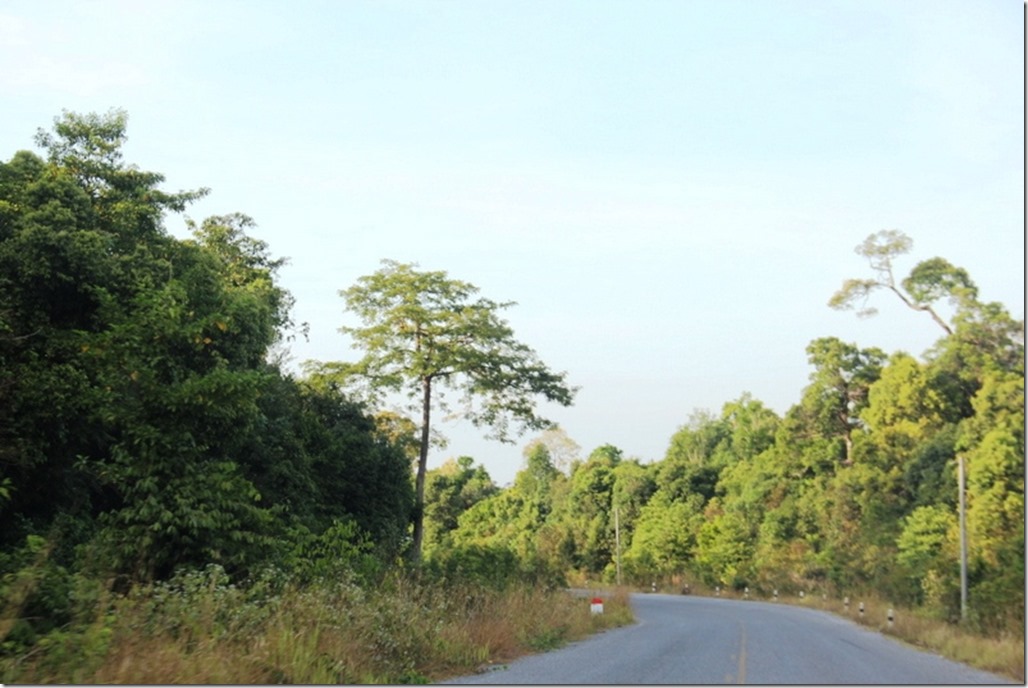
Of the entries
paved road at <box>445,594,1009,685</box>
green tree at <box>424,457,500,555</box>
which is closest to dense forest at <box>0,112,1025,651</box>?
paved road at <box>445,594,1009,685</box>

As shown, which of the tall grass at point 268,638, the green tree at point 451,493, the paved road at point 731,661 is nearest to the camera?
the tall grass at point 268,638

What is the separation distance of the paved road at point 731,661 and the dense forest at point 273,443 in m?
3.97

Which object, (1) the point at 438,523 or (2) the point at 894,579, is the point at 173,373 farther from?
(1) the point at 438,523

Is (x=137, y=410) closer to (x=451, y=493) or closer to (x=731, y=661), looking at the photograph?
(x=731, y=661)

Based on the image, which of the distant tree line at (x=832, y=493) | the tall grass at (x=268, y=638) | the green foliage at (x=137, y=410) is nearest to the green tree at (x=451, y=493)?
the distant tree line at (x=832, y=493)

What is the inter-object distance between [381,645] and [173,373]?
7.32 m

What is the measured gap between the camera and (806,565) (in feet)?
187

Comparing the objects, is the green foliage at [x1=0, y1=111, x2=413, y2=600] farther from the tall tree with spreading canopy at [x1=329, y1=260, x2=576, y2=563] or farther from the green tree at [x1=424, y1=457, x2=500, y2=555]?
the green tree at [x1=424, y1=457, x2=500, y2=555]

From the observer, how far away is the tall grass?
1034 cm

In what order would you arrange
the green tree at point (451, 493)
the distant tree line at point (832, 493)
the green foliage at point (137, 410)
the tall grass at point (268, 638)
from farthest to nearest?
the green tree at point (451, 493) < the distant tree line at point (832, 493) < the green foliage at point (137, 410) < the tall grass at point (268, 638)

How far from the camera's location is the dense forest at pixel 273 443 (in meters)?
17.1

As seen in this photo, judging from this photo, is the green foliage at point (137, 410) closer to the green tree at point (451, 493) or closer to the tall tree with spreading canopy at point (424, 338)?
the tall tree with spreading canopy at point (424, 338)

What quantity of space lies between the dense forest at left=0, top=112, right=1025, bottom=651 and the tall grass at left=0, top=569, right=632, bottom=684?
678 mm

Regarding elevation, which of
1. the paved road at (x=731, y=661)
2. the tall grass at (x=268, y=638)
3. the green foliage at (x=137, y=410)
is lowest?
the paved road at (x=731, y=661)
